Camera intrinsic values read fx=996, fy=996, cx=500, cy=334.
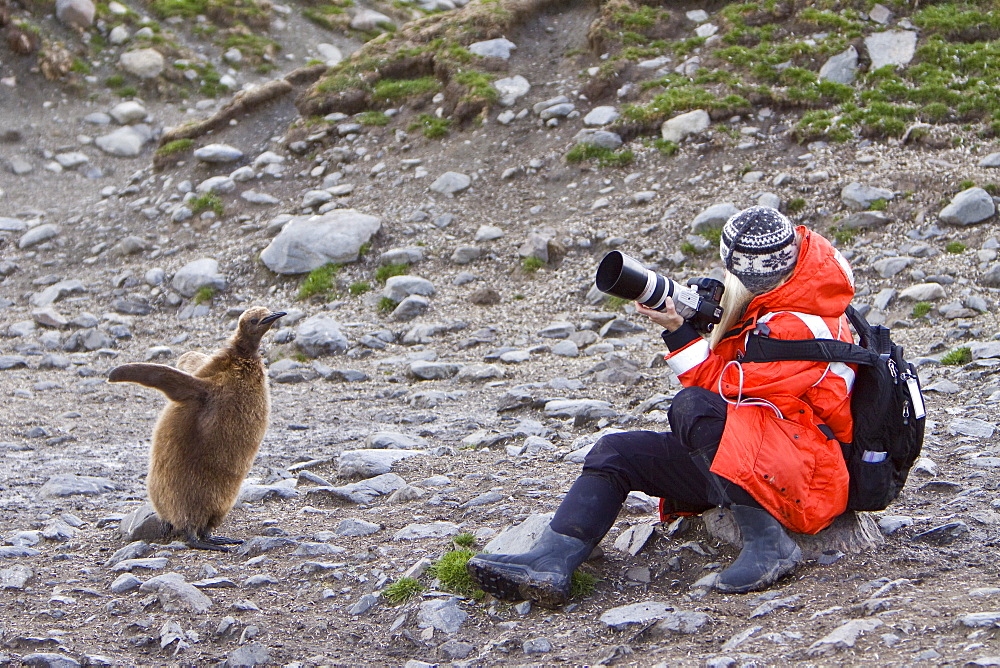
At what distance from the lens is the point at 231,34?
2077cm

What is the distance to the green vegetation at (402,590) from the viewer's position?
445cm

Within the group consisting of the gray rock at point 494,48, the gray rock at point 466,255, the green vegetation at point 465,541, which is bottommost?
the gray rock at point 466,255

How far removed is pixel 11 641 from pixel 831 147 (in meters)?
10.3

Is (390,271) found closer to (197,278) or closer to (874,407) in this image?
(197,278)

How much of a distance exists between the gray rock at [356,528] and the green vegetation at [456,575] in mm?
876

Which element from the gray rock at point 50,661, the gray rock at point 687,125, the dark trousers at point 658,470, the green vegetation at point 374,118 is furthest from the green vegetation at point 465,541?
the green vegetation at point 374,118

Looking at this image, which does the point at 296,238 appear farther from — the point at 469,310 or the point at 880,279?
the point at 880,279

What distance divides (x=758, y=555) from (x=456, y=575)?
4.34 feet

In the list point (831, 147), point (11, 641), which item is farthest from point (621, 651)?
point (831, 147)

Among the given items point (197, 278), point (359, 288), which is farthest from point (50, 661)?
point (197, 278)

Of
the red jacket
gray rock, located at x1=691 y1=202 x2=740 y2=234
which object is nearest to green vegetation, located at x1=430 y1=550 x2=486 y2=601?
the red jacket

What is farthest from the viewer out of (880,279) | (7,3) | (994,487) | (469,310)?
(7,3)

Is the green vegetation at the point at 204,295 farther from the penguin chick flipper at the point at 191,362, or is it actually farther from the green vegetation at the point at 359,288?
the penguin chick flipper at the point at 191,362

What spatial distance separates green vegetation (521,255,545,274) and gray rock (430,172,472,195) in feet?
6.42
